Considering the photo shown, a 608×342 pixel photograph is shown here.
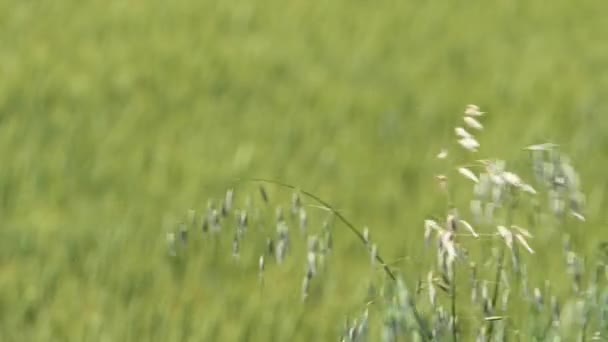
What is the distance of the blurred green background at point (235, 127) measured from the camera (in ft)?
8.24

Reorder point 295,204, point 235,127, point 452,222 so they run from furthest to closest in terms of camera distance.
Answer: point 235,127, point 295,204, point 452,222

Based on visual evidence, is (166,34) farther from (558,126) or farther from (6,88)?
(558,126)

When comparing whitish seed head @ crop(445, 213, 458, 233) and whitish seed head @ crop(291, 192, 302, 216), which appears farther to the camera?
whitish seed head @ crop(291, 192, 302, 216)

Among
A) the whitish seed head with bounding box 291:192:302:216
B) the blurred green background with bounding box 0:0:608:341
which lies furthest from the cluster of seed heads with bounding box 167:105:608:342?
the blurred green background with bounding box 0:0:608:341

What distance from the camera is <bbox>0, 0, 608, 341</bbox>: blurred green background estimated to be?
2.51m

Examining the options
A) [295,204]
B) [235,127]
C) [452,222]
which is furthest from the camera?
[235,127]

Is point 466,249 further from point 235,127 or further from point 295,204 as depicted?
point 235,127

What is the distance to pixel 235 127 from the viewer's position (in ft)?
11.8

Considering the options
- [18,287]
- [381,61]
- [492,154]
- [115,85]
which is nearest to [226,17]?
[381,61]

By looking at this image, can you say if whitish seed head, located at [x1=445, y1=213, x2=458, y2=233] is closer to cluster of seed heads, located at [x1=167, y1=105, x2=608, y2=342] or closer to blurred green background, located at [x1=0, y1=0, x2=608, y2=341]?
cluster of seed heads, located at [x1=167, y1=105, x2=608, y2=342]

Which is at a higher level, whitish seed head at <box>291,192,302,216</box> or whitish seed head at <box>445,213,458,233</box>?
whitish seed head at <box>291,192,302,216</box>

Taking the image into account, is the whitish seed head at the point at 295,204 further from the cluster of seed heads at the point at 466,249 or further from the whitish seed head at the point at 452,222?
the whitish seed head at the point at 452,222

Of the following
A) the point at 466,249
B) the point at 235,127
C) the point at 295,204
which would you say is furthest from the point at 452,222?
the point at 235,127

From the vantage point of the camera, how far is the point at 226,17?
4848 millimetres
